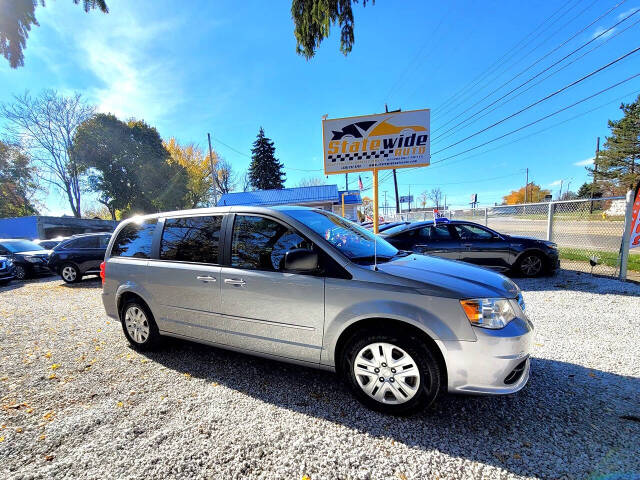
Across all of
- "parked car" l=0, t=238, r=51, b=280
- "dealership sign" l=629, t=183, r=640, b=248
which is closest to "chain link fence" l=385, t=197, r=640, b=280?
"dealership sign" l=629, t=183, r=640, b=248

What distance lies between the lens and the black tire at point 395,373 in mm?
2062

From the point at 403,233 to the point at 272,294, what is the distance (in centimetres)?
495

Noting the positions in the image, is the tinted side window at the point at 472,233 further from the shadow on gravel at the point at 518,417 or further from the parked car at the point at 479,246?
the shadow on gravel at the point at 518,417

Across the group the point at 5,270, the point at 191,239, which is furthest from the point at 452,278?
the point at 5,270

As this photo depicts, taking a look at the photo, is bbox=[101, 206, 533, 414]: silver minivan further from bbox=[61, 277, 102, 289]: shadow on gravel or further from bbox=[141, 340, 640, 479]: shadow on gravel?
bbox=[61, 277, 102, 289]: shadow on gravel

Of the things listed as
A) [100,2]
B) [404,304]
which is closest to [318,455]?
[404,304]

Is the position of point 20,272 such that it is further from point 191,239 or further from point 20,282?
point 191,239

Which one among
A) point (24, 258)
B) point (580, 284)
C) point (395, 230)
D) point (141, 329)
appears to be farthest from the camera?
point (24, 258)

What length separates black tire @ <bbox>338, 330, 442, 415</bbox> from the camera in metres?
2.06

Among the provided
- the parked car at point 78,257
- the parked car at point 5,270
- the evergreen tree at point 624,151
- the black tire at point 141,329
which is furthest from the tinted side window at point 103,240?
the evergreen tree at point 624,151

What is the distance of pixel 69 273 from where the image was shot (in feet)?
28.7

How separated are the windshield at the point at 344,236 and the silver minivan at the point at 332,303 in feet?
0.06

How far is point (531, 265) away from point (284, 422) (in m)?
7.05

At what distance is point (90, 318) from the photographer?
16.2 ft
